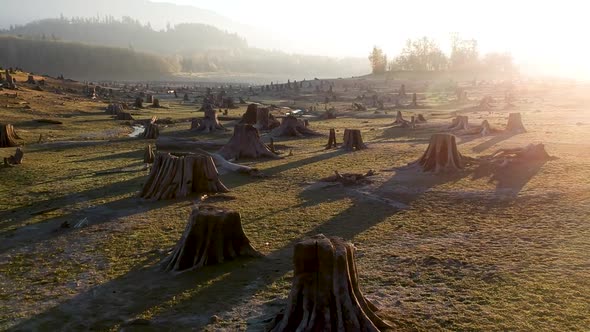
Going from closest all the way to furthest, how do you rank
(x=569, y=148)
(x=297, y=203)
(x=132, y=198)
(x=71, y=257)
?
(x=71, y=257) → (x=297, y=203) → (x=132, y=198) → (x=569, y=148)

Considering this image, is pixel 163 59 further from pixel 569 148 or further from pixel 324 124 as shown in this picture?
pixel 569 148

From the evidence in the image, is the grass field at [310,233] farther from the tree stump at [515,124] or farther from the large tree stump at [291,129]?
the large tree stump at [291,129]

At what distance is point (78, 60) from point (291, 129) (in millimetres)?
146930

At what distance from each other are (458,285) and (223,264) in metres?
4.00

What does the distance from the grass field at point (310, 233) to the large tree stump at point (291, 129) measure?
28.2 ft

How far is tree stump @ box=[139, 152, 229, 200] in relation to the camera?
1534 centimetres

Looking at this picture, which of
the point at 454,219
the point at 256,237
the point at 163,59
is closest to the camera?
the point at 256,237

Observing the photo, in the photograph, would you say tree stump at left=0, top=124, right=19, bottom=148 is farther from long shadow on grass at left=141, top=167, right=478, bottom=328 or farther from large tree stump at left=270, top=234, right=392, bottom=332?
large tree stump at left=270, top=234, right=392, bottom=332

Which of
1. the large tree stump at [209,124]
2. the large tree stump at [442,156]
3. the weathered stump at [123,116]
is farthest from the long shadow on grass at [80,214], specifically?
the weathered stump at [123,116]

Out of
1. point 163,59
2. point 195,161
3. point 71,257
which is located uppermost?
point 163,59

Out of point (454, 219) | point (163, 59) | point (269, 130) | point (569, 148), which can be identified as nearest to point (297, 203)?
point (454, 219)

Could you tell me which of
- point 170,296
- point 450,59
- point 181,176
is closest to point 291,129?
point 181,176

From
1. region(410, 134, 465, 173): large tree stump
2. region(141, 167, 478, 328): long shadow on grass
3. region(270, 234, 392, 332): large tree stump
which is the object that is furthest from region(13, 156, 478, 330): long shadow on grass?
region(410, 134, 465, 173): large tree stump

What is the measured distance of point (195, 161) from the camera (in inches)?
615
